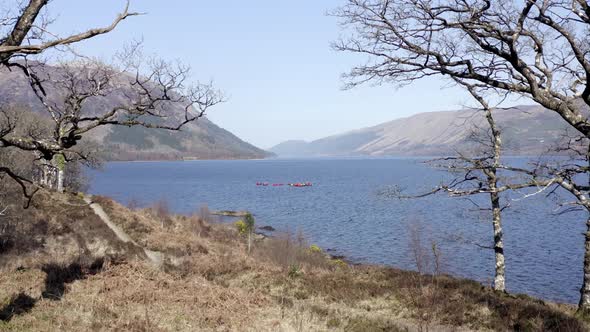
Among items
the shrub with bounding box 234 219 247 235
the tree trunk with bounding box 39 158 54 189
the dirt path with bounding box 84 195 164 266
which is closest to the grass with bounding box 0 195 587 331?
the dirt path with bounding box 84 195 164 266

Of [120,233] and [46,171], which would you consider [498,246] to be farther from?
[46,171]

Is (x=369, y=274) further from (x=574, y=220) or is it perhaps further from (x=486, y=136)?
(x=574, y=220)

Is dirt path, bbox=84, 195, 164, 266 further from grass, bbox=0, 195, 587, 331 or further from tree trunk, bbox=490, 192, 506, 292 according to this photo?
tree trunk, bbox=490, 192, 506, 292

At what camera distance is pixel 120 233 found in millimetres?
29234

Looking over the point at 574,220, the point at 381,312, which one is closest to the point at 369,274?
the point at 381,312

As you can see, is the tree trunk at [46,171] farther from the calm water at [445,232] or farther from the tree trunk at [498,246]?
the tree trunk at [498,246]

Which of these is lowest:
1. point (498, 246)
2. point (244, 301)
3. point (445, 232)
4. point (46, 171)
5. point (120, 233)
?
point (445, 232)

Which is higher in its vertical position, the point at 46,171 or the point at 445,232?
the point at 46,171

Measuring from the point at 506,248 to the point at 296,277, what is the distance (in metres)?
40.7

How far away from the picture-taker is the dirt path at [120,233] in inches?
957

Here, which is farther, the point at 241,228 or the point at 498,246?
the point at 241,228

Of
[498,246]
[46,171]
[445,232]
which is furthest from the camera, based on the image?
[445,232]

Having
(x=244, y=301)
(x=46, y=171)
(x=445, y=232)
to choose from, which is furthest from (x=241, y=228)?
(x=244, y=301)

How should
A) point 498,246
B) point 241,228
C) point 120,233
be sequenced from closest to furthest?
point 498,246
point 120,233
point 241,228
